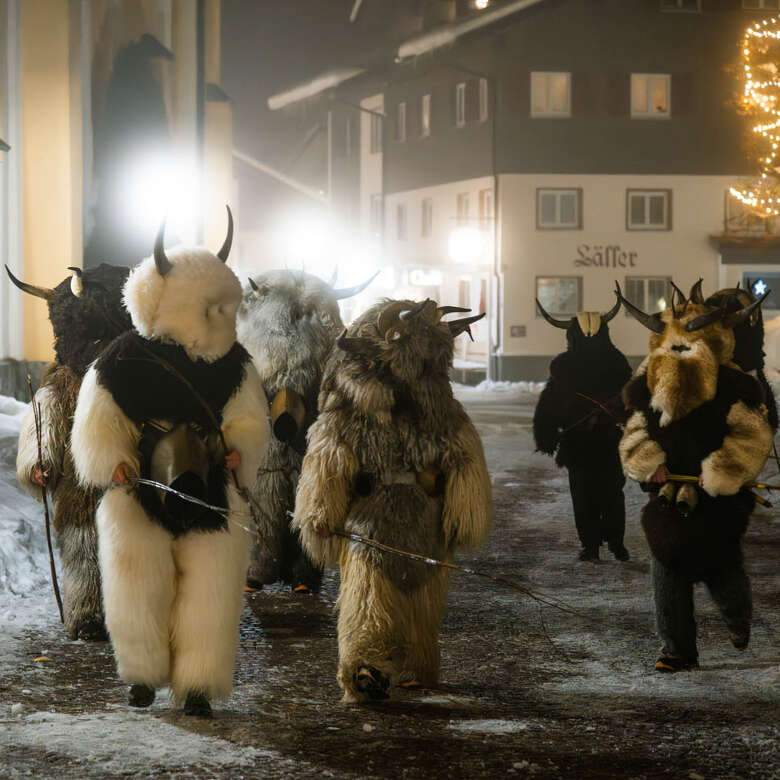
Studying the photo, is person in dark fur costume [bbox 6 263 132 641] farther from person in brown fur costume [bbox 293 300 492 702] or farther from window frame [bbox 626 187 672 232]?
window frame [bbox 626 187 672 232]

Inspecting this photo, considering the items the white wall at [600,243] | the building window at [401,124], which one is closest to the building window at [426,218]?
the building window at [401,124]

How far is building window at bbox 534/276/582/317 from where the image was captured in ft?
121

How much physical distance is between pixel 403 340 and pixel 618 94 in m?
31.6

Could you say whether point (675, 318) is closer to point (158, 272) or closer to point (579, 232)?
point (158, 272)

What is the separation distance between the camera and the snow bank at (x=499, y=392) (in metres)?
28.4

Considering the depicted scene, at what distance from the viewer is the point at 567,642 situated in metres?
7.85

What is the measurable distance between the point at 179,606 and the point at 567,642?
94.4 inches

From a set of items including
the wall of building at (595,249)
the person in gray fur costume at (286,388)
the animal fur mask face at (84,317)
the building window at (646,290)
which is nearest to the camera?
the animal fur mask face at (84,317)

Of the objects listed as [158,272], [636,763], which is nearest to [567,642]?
[636,763]

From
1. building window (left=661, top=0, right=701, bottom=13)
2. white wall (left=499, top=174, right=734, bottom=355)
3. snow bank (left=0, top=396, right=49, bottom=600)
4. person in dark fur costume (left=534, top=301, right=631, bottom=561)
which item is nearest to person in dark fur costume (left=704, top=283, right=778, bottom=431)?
Answer: person in dark fur costume (left=534, top=301, right=631, bottom=561)

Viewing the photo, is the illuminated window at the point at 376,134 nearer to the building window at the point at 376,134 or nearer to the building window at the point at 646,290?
the building window at the point at 376,134

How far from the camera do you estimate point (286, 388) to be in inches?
373

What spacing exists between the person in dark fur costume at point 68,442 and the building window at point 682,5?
31410mm

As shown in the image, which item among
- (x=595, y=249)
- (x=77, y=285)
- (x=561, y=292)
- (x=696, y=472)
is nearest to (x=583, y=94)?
(x=595, y=249)
